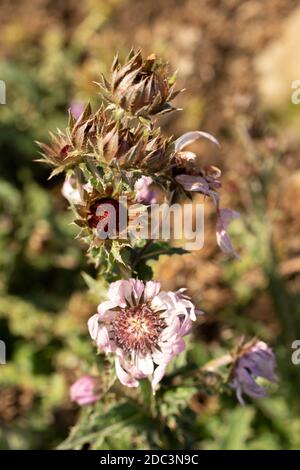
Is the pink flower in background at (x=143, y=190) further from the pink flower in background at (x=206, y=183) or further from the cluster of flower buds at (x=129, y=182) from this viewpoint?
the pink flower in background at (x=206, y=183)

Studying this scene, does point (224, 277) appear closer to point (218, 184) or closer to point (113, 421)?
point (113, 421)

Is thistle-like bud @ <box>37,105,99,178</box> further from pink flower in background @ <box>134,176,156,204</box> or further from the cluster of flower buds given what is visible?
pink flower in background @ <box>134,176,156,204</box>

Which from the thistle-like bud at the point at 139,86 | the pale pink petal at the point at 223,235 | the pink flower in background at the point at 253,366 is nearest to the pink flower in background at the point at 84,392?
the pink flower in background at the point at 253,366

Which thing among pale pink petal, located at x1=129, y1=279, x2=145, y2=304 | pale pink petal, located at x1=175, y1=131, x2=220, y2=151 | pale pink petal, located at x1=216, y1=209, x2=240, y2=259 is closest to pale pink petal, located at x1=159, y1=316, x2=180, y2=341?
pale pink petal, located at x1=129, y1=279, x2=145, y2=304

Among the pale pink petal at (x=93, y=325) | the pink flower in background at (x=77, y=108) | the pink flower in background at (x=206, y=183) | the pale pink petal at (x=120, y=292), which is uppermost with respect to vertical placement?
the pink flower in background at (x=77, y=108)

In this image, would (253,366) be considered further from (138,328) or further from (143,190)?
(143,190)

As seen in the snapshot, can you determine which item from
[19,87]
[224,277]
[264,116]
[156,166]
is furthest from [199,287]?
[156,166]

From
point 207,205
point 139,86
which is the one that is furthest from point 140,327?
point 207,205
